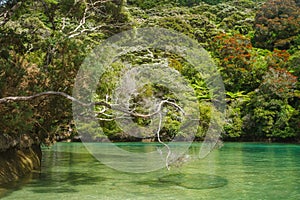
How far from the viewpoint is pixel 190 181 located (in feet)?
24.5

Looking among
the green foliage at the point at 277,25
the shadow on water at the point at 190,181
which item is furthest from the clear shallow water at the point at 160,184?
the green foliage at the point at 277,25

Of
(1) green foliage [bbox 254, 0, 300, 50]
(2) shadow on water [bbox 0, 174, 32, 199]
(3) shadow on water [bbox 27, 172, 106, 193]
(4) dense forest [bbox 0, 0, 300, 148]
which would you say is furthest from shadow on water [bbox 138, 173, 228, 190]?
(1) green foliage [bbox 254, 0, 300, 50]

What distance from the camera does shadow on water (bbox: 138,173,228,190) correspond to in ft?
23.0

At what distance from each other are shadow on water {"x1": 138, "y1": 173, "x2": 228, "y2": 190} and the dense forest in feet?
8.43

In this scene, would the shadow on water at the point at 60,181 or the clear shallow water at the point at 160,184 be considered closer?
the clear shallow water at the point at 160,184

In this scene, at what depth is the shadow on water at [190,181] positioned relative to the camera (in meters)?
7.00

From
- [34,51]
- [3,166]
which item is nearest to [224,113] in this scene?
[34,51]

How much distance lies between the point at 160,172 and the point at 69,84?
2840 mm

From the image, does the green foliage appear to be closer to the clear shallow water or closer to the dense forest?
the dense forest

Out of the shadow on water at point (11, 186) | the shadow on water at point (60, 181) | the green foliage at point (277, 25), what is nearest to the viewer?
the shadow on water at point (11, 186)

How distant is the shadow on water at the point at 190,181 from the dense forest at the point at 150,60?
2.57 meters

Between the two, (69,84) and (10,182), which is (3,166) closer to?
(10,182)

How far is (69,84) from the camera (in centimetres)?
902

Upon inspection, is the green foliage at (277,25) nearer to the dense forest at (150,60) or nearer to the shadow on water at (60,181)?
the dense forest at (150,60)
